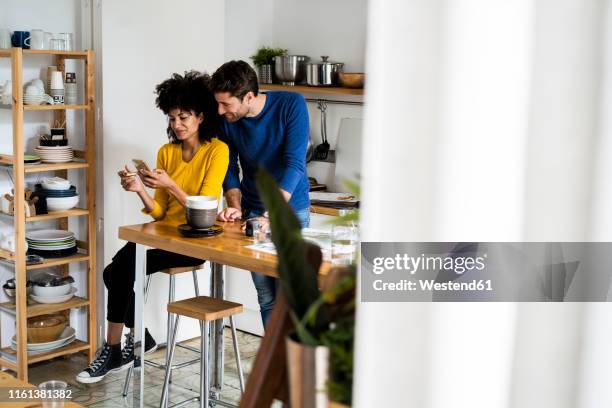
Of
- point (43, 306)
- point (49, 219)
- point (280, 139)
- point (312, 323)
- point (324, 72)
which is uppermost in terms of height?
point (324, 72)

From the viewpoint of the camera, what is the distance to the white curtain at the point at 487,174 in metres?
0.93

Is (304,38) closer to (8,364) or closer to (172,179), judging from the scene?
(172,179)

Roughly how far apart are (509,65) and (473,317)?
0.31 meters

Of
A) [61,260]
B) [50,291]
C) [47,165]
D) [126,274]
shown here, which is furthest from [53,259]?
[126,274]

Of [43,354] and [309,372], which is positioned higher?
[309,372]

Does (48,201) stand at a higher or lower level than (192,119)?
lower

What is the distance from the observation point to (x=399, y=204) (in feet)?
3.14

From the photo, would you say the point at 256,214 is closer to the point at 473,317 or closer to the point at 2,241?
the point at 2,241

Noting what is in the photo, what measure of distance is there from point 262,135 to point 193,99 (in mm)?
379

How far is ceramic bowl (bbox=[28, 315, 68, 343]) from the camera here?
14.6 ft

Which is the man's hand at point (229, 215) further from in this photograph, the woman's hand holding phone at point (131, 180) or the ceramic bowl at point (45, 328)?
the ceramic bowl at point (45, 328)

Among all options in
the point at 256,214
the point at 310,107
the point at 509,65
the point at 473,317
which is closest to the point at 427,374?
the point at 473,317

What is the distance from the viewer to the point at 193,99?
12.5 feet

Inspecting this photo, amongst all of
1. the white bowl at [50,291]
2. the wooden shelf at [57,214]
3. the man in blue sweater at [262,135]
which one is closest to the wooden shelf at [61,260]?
the white bowl at [50,291]
